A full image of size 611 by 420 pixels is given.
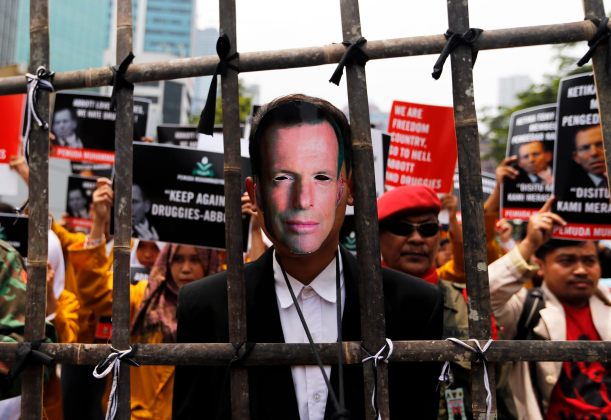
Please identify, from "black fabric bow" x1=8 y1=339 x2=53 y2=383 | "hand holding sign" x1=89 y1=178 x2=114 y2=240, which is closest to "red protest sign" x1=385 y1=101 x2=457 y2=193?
"hand holding sign" x1=89 y1=178 x2=114 y2=240

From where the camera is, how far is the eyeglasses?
3.29 meters

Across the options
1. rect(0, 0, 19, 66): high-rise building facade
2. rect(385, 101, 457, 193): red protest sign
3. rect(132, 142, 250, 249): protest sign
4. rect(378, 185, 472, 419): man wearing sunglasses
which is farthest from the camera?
rect(0, 0, 19, 66): high-rise building facade

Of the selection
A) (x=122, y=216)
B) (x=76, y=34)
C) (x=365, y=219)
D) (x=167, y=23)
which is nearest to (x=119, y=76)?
Answer: (x=122, y=216)

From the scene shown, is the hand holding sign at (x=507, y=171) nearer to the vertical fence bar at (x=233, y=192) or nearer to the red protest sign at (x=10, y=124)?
the vertical fence bar at (x=233, y=192)

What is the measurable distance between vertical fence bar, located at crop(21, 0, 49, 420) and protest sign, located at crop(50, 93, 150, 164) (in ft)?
7.53

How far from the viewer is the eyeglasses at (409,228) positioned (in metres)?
3.29

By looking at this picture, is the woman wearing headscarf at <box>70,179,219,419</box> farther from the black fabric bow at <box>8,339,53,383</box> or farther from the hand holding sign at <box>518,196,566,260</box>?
the hand holding sign at <box>518,196,566,260</box>

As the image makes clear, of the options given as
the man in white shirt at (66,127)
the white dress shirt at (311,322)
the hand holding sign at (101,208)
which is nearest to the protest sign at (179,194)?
the hand holding sign at (101,208)

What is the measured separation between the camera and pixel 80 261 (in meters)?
3.42

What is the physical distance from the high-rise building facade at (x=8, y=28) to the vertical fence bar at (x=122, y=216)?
7172 cm

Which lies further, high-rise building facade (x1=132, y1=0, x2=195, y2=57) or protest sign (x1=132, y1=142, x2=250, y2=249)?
high-rise building facade (x1=132, y1=0, x2=195, y2=57)

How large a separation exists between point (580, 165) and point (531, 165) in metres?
0.98

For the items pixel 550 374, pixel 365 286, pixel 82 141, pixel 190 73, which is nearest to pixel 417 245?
pixel 550 374

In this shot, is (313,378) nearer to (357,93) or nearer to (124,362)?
(124,362)
